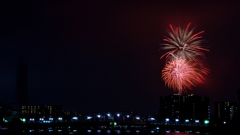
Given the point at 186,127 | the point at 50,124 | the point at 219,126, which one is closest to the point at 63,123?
the point at 50,124

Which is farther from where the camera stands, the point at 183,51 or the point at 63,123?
the point at 63,123

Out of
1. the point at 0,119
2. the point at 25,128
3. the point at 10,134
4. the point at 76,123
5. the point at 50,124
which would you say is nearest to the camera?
the point at 10,134

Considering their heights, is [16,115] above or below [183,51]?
below

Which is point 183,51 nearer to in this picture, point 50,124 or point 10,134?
point 10,134

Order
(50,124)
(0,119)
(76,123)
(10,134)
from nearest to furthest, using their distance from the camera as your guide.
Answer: (10,134) < (0,119) < (50,124) < (76,123)

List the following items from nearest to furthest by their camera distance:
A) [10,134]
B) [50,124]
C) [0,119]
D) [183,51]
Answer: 1. [183,51]
2. [10,134]
3. [0,119]
4. [50,124]

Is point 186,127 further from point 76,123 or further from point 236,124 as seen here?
point 76,123

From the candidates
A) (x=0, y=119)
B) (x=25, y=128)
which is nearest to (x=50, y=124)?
(x=25, y=128)

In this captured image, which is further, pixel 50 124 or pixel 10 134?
pixel 50 124

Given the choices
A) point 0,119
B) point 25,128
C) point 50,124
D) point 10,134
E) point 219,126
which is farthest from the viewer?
point 50,124
